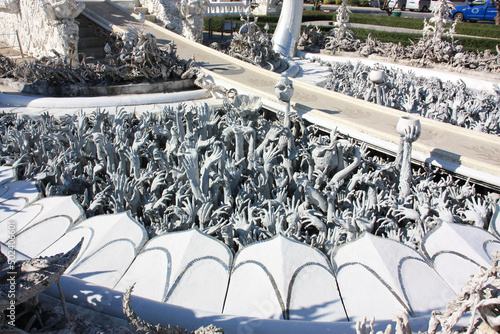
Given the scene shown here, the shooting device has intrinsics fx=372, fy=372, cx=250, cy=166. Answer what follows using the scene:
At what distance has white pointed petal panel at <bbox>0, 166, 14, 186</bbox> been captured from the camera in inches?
233

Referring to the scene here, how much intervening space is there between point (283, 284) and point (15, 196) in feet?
13.9

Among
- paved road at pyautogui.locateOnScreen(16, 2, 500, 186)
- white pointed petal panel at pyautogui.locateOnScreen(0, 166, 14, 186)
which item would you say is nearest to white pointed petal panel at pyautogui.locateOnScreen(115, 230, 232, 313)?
white pointed petal panel at pyautogui.locateOnScreen(0, 166, 14, 186)

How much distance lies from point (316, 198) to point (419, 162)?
6.26ft

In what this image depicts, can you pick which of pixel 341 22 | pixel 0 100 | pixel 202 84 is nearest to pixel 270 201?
pixel 202 84

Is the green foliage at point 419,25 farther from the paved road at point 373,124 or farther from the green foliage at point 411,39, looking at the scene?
the paved road at point 373,124

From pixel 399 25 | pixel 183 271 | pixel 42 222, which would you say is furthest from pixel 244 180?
pixel 399 25

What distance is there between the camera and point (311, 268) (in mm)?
3967

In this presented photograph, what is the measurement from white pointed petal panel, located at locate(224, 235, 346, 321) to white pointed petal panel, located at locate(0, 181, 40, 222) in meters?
3.29

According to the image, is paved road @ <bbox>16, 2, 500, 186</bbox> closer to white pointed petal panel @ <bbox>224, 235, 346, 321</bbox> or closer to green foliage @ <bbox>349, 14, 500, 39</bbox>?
white pointed petal panel @ <bbox>224, 235, 346, 321</bbox>

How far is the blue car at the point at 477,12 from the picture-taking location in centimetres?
2506

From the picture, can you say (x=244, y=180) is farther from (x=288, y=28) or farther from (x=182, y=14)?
(x=288, y=28)

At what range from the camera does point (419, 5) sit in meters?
34.0

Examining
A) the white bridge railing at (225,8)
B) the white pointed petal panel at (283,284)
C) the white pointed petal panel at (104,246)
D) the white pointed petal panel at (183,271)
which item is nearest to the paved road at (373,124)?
the white pointed petal panel at (283,284)

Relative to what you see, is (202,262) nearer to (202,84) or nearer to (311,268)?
(311,268)
